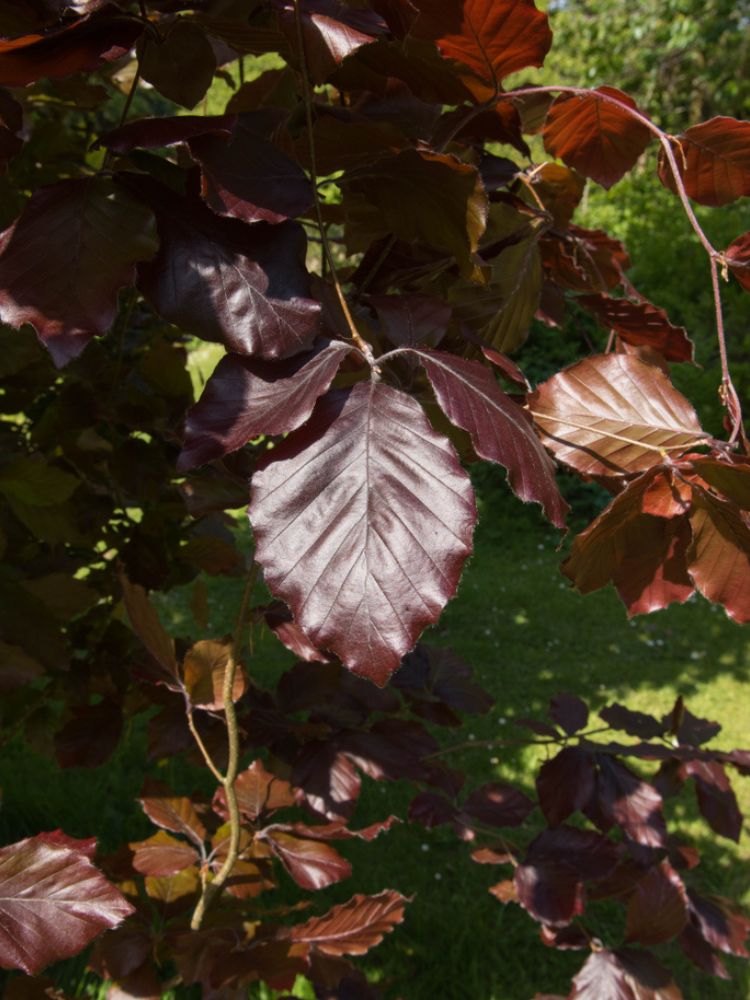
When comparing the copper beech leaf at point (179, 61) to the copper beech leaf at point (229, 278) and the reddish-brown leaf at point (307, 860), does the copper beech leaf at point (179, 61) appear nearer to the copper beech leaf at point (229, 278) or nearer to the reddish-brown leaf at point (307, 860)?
the copper beech leaf at point (229, 278)

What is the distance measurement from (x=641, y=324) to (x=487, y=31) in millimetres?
407

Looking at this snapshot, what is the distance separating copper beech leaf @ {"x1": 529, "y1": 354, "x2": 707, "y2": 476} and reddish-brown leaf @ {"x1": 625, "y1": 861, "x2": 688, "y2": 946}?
112cm

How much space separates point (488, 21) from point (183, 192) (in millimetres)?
291

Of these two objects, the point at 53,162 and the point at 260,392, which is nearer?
the point at 260,392

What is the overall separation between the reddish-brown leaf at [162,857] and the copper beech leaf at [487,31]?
37.8 inches

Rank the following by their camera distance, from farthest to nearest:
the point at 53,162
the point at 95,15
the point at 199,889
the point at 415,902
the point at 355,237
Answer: the point at 415,902
the point at 53,162
the point at 199,889
the point at 355,237
the point at 95,15

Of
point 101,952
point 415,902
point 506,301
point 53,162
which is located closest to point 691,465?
point 506,301

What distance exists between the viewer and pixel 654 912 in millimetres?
1555

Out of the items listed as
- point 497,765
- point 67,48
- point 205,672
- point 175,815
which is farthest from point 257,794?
point 497,765

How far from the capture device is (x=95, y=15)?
0.63 m

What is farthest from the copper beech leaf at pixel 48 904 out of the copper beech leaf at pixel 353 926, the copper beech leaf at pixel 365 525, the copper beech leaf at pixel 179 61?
the copper beech leaf at pixel 179 61

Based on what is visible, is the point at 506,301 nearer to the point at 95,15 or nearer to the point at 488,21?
the point at 488,21

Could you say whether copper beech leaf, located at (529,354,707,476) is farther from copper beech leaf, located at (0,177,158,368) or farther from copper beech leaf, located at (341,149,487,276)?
copper beech leaf, located at (0,177,158,368)

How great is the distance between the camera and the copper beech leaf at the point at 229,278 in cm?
67
